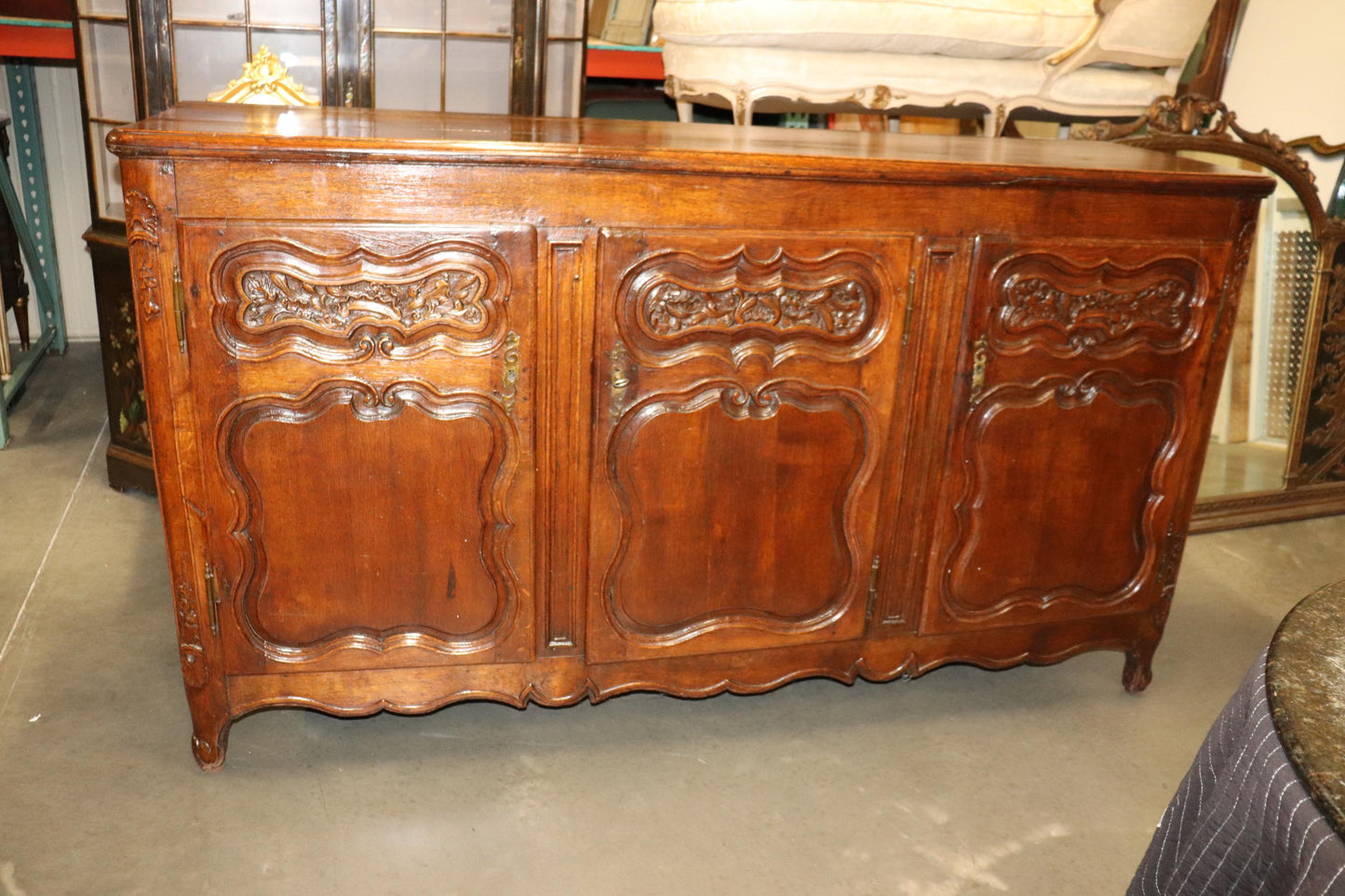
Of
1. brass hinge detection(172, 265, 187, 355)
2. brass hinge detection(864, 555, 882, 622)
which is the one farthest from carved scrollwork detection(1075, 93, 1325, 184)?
brass hinge detection(172, 265, 187, 355)

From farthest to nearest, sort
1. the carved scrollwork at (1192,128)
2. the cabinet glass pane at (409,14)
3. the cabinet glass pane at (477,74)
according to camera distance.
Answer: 1. the cabinet glass pane at (477,74)
2. the cabinet glass pane at (409,14)
3. the carved scrollwork at (1192,128)

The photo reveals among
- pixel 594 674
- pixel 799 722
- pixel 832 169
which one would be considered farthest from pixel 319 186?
pixel 799 722

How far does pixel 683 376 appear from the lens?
181 centimetres

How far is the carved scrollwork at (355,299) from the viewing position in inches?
64.0

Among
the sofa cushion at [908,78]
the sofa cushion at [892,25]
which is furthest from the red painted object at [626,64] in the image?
the sofa cushion at [892,25]

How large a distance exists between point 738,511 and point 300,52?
2.13m

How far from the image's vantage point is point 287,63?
3.18 m

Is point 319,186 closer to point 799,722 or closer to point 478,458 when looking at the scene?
point 478,458

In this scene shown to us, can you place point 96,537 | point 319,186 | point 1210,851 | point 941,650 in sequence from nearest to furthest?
1. point 1210,851
2. point 319,186
3. point 941,650
4. point 96,537

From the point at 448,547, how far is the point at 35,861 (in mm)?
775

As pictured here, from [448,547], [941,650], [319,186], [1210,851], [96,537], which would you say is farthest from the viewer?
[96,537]

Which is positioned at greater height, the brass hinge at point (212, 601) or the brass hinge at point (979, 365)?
the brass hinge at point (979, 365)

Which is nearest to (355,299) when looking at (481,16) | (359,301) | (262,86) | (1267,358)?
(359,301)

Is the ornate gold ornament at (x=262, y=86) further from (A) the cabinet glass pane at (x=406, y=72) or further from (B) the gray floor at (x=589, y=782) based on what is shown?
(B) the gray floor at (x=589, y=782)
